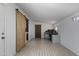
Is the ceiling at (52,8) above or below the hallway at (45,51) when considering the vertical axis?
above

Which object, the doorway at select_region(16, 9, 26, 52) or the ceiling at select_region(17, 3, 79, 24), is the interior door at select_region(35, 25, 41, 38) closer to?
the doorway at select_region(16, 9, 26, 52)

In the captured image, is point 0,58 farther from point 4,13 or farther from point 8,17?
point 8,17

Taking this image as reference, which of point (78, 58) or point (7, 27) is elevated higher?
point (7, 27)

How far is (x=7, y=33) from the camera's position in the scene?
3.40 meters

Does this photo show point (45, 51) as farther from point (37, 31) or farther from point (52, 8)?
point (37, 31)

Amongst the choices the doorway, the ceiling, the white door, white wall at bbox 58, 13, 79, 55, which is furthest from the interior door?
the white door

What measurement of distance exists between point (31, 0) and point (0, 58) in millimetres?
889

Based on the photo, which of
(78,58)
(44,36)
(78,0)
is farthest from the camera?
(44,36)

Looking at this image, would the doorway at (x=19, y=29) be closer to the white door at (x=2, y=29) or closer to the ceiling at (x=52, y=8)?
the ceiling at (x=52, y=8)

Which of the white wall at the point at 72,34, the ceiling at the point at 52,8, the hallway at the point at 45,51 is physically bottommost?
the hallway at the point at 45,51

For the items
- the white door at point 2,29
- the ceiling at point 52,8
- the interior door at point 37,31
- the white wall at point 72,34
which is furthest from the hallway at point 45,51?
the interior door at point 37,31

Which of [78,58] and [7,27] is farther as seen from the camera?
[7,27]

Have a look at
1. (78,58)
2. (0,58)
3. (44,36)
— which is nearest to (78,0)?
(78,58)

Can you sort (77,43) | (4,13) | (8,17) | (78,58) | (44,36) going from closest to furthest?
(78,58), (4,13), (8,17), (77,43), (44,36)
